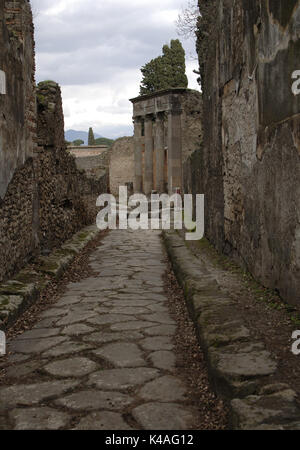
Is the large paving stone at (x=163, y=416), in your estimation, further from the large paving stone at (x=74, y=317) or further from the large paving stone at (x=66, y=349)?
the large paving stone at (x=74, y=317)

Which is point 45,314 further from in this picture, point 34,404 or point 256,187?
point 256,187

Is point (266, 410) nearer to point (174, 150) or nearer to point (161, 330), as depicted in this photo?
point (161, 330)

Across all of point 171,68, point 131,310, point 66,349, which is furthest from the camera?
point 171,68

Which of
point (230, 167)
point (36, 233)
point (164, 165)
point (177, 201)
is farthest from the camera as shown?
point (164, 165)

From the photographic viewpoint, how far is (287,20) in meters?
3.06

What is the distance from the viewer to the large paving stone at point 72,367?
2.80m

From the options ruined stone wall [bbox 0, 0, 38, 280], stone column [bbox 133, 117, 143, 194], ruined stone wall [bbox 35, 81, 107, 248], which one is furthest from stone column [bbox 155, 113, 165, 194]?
ruined stone wall [bbox 0, 0, 38, 280]

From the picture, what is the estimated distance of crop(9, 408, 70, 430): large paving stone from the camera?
7.08 feet

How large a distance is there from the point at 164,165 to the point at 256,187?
67.4ft

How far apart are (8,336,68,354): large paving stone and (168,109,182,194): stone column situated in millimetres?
18906

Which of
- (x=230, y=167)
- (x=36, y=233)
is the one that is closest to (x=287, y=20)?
(x=230, y=167)

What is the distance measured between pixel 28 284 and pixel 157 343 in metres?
1.76
